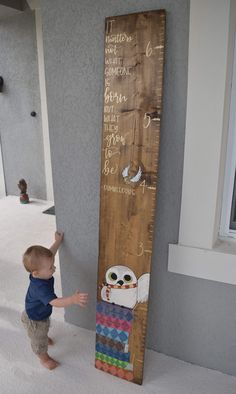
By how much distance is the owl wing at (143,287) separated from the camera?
1.49 metres

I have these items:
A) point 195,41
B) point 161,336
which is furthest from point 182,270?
point 195,41

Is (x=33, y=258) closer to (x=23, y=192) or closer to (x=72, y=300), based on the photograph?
(x=72, y=300)

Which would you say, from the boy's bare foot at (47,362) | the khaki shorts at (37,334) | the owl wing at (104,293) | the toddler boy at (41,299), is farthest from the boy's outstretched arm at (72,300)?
the boy's bare foot at (47,362)

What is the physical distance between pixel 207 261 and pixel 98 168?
0.69 metres

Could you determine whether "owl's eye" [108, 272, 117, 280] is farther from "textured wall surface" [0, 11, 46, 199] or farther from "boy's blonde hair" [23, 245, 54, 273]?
"textured wall surface" [0, 11, 46, 199]

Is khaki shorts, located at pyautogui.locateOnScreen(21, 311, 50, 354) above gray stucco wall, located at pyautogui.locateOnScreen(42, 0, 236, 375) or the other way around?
the other way around

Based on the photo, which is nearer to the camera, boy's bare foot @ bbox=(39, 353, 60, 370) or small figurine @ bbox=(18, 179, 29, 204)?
boy's bare foot @ bbox=(39, 353, 60, 370)

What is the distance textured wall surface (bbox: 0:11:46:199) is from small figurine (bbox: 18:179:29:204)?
17 centimetres

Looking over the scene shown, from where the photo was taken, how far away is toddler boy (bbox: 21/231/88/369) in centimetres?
153

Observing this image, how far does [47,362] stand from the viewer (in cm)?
167

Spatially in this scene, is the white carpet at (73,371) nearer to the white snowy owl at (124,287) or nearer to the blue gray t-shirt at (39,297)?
the blue gray t-shirt at (39,297)

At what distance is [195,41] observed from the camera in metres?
1.21

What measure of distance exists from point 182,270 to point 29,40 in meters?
3.39

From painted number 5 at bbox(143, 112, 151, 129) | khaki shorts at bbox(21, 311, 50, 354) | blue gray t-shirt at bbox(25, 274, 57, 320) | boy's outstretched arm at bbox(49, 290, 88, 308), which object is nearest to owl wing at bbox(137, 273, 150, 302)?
boy's outstretched arm at bbox(49, 290, 88, 308)
